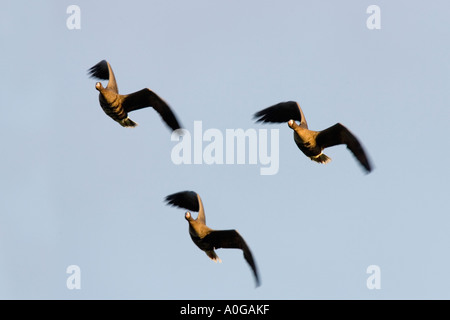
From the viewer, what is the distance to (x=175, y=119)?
2320cm

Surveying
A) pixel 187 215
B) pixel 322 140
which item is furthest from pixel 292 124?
pixel 187 215

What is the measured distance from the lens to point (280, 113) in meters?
24.4

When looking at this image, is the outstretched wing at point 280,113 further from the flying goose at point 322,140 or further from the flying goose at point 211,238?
the flying goose at point 211,238

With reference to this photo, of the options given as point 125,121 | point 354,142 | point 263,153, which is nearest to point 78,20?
point 125,121

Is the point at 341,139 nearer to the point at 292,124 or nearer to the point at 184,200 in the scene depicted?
the point at 292,124

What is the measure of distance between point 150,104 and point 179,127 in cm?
86

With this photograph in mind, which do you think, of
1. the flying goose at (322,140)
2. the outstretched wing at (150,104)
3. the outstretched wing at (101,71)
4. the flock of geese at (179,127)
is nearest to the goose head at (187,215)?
the flock of geese at (179,127)

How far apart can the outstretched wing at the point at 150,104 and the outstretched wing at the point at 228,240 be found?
2.52 metres

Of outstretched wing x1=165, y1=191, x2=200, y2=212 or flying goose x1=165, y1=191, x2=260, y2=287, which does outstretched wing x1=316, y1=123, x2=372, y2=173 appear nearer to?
flying goose x1=165, y1=191, x2=260, y2=287

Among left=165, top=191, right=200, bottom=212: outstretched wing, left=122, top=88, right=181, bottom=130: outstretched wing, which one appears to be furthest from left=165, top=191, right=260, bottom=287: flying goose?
left=122, top=88, right=181, bottom=130: outstretched wing
